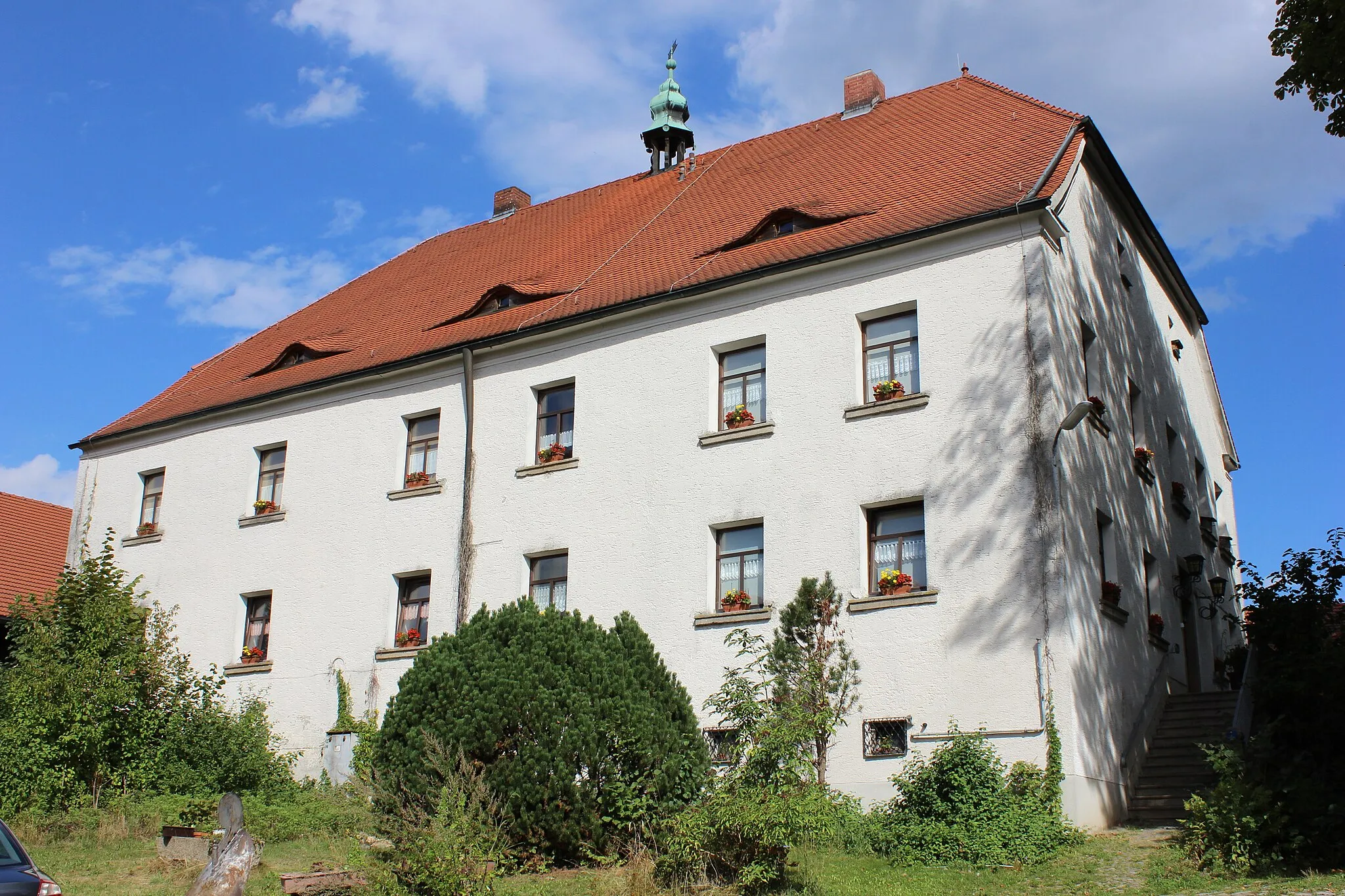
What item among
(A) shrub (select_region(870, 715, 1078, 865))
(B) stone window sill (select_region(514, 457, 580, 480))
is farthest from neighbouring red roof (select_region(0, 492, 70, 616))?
(A) shrub (select_region(870, 715, 1078, 865))

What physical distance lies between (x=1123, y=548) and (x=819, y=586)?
4.95 metres

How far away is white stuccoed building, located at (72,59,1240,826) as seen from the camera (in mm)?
16406

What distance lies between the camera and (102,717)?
1908 cm

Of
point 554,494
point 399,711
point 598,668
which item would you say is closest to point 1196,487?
point 554,494

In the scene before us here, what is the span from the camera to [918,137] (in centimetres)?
2183

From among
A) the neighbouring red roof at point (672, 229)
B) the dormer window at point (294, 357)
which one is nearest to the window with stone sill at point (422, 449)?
the neighbouring red roof at point (672, 229)

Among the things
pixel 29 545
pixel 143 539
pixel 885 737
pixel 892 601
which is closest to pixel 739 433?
pixel 892 601

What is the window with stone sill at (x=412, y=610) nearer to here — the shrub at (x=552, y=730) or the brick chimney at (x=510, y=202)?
the shrub at (x=552, y=730)

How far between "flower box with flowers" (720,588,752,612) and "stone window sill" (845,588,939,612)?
1.58 metres

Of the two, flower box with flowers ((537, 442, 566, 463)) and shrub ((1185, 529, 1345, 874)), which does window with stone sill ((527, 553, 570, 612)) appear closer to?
flower box with flowers ((537, 442, 566, 463))

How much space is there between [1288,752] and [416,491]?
1380 centimetres

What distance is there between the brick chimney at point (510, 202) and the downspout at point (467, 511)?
9097 millimetres

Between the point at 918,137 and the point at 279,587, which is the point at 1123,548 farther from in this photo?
the point at 279,587

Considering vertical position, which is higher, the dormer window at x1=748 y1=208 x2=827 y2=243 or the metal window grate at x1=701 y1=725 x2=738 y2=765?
the dormer window at x1=748 y1=208 x2=827 y2=243
